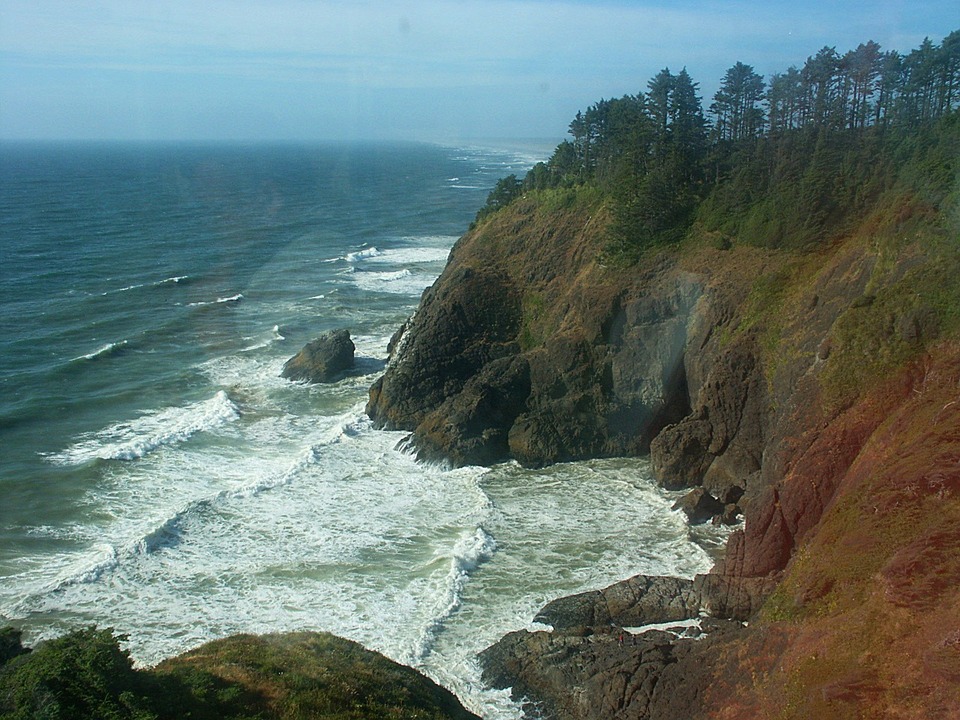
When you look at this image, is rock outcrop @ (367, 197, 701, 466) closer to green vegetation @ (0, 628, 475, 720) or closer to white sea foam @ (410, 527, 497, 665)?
white sea foam @ (410, 527, 497, 665)

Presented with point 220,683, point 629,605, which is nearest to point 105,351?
point 629,605

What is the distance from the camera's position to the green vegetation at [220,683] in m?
13.6

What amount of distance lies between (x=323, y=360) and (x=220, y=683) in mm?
28332

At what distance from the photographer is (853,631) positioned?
15969mm

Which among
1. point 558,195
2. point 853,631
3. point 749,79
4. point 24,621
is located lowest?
point 24,621

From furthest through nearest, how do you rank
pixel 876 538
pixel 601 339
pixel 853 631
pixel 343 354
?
A: pixel 343 354 → pixel 601 339 → pixel 876 538 → pixel 853 631

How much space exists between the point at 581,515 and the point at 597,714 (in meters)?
9.96

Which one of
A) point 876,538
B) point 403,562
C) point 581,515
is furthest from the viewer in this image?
point 581,515

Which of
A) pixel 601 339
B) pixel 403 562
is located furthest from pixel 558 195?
pixel 403 562

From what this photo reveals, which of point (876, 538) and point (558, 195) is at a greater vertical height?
point (558, 195)

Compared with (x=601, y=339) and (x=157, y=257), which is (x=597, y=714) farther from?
(x=157, y=257)

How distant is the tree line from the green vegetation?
23.2 m

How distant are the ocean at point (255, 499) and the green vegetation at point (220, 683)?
3133 mm

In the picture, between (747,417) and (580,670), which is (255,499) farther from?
(747,417)
